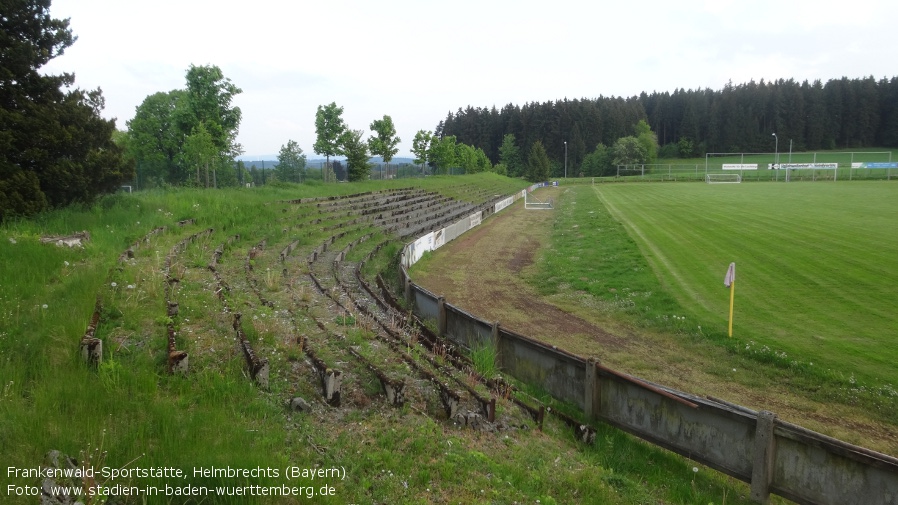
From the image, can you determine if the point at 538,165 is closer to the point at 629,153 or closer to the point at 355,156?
the point at 629,153

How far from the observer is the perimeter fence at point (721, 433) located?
6008mm

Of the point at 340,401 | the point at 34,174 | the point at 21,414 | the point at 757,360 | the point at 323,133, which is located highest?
the point at 323,133

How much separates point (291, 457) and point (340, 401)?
1736 millimetres

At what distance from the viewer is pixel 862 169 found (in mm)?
92250

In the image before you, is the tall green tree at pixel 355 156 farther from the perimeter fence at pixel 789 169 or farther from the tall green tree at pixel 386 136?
the perimeter fence at pixel 789 169

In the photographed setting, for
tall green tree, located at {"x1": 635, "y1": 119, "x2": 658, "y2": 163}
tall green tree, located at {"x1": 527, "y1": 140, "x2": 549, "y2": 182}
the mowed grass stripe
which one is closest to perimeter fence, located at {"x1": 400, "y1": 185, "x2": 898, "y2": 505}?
the mowed grass stripe

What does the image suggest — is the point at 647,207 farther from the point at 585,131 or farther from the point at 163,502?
the point at 585,131

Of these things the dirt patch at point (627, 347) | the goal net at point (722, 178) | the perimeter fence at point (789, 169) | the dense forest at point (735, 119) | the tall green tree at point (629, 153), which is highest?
the dense forest at point (735, 119)

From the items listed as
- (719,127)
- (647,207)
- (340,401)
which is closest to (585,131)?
(719,127)

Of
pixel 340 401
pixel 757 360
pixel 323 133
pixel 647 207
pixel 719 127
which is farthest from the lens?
pixel 719 127

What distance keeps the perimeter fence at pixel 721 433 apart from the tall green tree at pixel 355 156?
44627 mm

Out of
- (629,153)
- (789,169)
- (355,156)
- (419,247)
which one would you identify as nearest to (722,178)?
(789,169)

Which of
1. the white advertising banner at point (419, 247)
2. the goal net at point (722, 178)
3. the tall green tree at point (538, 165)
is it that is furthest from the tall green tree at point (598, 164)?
the white advertising banner at point (419, 247)

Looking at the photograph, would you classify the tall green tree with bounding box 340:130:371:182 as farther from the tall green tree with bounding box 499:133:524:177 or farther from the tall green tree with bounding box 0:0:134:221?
the tall green tree with bounding box 499:133:524:177
